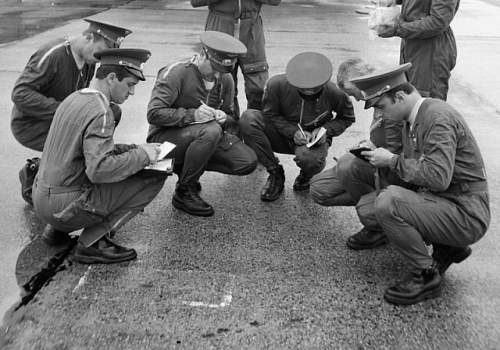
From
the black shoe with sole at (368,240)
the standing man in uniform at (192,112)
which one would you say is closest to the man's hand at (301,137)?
the standing man in uniform at (192,112)

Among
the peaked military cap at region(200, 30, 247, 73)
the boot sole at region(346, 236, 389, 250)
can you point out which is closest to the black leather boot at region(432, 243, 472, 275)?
the boot sole at region(346, 236, 389, 250)

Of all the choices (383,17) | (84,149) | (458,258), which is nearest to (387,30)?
(383,17)

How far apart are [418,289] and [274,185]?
5.83ft

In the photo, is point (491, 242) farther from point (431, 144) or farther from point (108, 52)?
point (108, 52)

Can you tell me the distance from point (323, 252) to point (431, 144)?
1.13 m

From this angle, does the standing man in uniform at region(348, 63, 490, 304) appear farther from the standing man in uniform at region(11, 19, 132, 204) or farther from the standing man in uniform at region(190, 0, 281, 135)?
the standing man in uniform at region(190, 0, 281, 135)

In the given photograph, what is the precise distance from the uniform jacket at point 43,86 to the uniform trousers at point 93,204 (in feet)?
2.79

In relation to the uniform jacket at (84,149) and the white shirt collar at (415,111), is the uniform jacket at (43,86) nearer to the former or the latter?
the uniform jacket at (84,149)

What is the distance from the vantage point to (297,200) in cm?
483

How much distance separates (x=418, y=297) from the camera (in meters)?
3.35

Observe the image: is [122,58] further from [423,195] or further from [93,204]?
[423,195]

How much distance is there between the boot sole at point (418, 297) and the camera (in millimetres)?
3342

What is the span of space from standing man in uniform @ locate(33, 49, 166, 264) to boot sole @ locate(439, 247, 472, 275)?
186cm

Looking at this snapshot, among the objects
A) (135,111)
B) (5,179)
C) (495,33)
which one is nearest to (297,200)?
(5,179)
